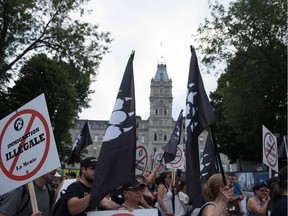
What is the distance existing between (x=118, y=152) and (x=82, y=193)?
0.60m

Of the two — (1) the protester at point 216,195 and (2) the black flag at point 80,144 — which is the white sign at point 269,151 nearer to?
(1) the protester at point 216,195

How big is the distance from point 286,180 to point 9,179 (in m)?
2.69

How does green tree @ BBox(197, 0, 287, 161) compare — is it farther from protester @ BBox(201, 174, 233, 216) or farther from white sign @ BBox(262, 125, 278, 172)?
protester @ BBox(201, 174, 233, 216)

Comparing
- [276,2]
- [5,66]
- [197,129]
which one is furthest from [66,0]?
[197,129]

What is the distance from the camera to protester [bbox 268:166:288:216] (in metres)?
3.72

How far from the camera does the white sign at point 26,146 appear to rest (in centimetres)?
392

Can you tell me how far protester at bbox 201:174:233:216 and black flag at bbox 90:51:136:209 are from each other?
2.36 ft

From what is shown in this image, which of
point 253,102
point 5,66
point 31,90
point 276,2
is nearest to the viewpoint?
point 5,66

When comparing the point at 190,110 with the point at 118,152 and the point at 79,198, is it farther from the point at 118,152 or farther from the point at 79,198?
A: the point at 79,198

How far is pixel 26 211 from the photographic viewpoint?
4.27 metres

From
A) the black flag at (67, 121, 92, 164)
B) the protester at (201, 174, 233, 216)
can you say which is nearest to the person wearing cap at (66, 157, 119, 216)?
the protester at (201, 174, 233, 216)

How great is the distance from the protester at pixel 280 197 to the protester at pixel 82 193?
1667 millimetres

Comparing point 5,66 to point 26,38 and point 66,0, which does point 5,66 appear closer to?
point 26,38

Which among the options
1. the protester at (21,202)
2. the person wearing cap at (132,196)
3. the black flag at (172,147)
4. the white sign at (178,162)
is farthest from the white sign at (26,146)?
the white sign at (178,162)
